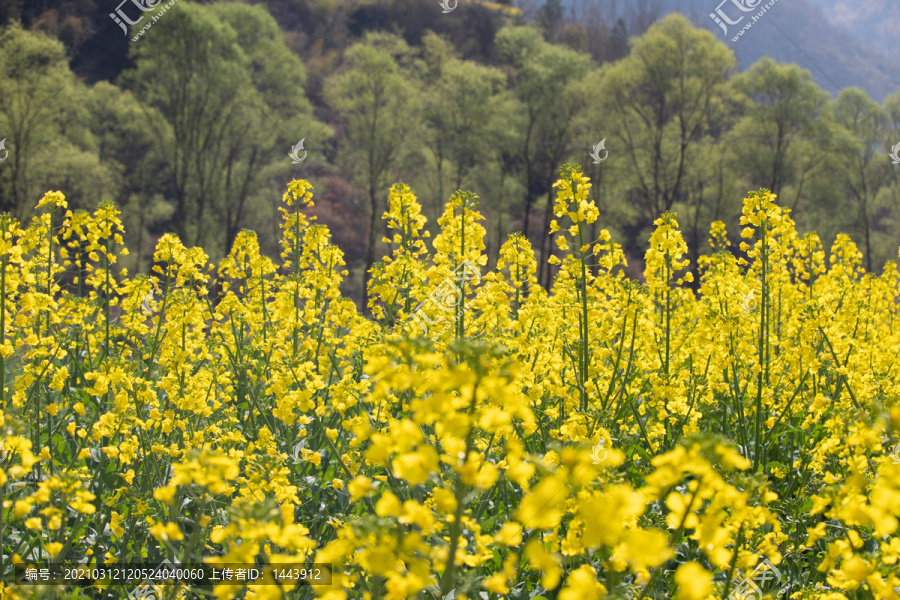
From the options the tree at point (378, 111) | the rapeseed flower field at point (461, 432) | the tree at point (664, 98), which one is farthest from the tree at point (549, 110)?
the rapeseed flower field at point (461, 432)

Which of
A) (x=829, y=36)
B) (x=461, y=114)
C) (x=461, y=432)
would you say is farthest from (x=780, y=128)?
(x=829, y=36)

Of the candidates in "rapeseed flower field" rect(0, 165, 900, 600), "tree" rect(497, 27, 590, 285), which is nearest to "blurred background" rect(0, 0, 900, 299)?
"tree" rect(497, 27, 590, 285)

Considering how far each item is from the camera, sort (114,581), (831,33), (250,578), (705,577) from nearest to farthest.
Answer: (705,577) → (250,578) → (114,581) → (831,33)

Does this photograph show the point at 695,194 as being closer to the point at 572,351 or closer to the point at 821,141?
the point at 821,141

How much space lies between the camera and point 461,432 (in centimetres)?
136

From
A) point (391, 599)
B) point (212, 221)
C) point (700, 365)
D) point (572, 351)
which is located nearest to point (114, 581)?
point (391, 599)

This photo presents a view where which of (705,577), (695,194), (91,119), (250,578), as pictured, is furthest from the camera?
(695,194)

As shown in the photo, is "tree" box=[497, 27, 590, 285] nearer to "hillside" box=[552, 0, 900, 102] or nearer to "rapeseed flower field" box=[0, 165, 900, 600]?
"rapeseed flower field" box=[0, 165, 900, 600]

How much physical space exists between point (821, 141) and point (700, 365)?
32.1 m

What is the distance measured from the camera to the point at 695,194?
33781 mm

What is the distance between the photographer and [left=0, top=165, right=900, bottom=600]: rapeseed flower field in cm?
162

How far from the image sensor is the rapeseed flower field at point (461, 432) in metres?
1.62

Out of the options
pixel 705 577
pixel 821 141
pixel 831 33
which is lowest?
pixel 705 577

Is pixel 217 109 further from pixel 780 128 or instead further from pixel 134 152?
pixel 780 128
